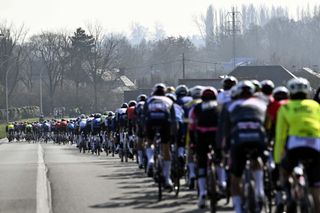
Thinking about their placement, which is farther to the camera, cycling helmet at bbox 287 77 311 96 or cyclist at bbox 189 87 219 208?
cyclist at bbox 189 87 219 208

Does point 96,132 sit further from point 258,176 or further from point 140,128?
point 258,176

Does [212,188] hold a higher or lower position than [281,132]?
lower

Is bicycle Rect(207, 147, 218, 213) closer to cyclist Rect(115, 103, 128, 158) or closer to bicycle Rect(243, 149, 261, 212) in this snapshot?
bicycle Rect(243, 149, 261, 212)

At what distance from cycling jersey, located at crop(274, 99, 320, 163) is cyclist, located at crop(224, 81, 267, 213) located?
236 mm

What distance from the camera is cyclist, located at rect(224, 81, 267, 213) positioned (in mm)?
11281

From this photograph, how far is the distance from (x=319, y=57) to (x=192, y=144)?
556 ft

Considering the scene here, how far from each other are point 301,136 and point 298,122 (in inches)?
6.4

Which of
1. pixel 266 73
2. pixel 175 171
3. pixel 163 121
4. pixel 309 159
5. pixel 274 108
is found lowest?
pixel 175 171

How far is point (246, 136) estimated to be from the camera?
1128 cm

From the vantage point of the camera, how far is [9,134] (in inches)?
3041

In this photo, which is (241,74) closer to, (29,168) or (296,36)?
(29,168)

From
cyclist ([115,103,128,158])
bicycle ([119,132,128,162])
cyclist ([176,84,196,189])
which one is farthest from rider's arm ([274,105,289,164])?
bicycle ([119,132,128,162])

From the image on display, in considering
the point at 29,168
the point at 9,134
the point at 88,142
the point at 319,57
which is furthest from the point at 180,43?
the point at 29,168

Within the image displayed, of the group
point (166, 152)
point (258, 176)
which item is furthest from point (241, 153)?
point (166, 152)
